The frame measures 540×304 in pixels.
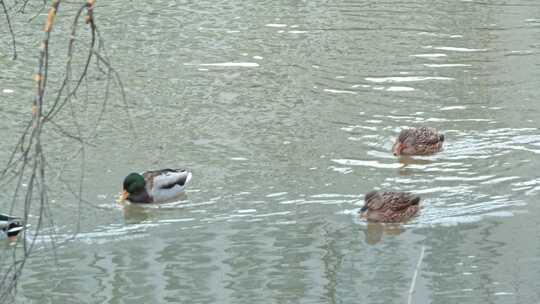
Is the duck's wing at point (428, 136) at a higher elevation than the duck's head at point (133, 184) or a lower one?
lower

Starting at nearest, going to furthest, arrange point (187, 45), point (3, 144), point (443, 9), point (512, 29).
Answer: point (3, 144) → point (187, 45) → point (512, 29) → point (443, 9)

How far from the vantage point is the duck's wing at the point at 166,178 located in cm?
1034

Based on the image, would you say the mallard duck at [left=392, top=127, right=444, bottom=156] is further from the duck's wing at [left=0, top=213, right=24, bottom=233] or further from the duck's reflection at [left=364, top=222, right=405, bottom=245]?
the duck's wing at [left=0, top=213, right=24, bottom=233]

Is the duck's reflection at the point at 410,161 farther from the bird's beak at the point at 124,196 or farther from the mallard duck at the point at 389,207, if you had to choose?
the bird's beak at the point at 124,196

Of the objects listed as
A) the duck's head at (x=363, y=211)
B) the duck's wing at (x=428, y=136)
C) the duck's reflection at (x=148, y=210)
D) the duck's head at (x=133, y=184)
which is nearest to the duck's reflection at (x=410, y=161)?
the duck's wing at (x=428, y=136)

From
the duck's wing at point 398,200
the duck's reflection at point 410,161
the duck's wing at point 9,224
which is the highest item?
the duck's wing at point 9,224

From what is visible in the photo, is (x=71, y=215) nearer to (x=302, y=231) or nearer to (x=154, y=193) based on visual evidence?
(x=154, y=193)

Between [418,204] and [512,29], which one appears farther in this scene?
[512,29]

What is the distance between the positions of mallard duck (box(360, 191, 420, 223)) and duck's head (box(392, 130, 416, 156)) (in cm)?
169

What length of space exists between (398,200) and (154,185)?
7.65ft

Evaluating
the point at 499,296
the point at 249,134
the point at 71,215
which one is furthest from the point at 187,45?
the point at 499,296

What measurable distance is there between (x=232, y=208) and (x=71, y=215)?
1.40 meters

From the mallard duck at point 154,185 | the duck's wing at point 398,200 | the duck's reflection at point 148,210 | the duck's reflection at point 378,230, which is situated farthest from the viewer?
the mallard duck at point 154,185

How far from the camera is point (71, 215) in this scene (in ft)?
32.0
